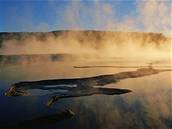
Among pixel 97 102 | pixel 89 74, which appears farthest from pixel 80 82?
pixel 97 102

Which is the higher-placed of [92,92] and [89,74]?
[89,74]

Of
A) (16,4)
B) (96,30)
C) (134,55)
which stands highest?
(16,4)

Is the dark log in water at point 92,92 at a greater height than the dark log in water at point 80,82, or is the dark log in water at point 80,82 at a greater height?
the dark log in water at point 80,82

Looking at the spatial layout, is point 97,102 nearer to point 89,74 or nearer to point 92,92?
point 92,92

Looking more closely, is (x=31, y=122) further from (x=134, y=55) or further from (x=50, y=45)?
(x=134, y=55)

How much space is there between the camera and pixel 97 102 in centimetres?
331

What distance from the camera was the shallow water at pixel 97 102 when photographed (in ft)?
10.7

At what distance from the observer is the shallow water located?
3271mm

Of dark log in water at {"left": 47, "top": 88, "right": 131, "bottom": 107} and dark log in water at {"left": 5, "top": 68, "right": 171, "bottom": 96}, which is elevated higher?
dark log in water at {"left": 5, "top": 68, "right": 171, "bottom": 96}

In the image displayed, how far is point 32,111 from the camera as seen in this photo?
3277 mm

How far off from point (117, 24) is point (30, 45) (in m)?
0.81

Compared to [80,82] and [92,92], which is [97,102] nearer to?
[92,92]

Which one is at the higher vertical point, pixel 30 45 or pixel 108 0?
pixel 108 0

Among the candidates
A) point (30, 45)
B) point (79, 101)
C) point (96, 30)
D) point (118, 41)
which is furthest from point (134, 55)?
point (30, 45)
